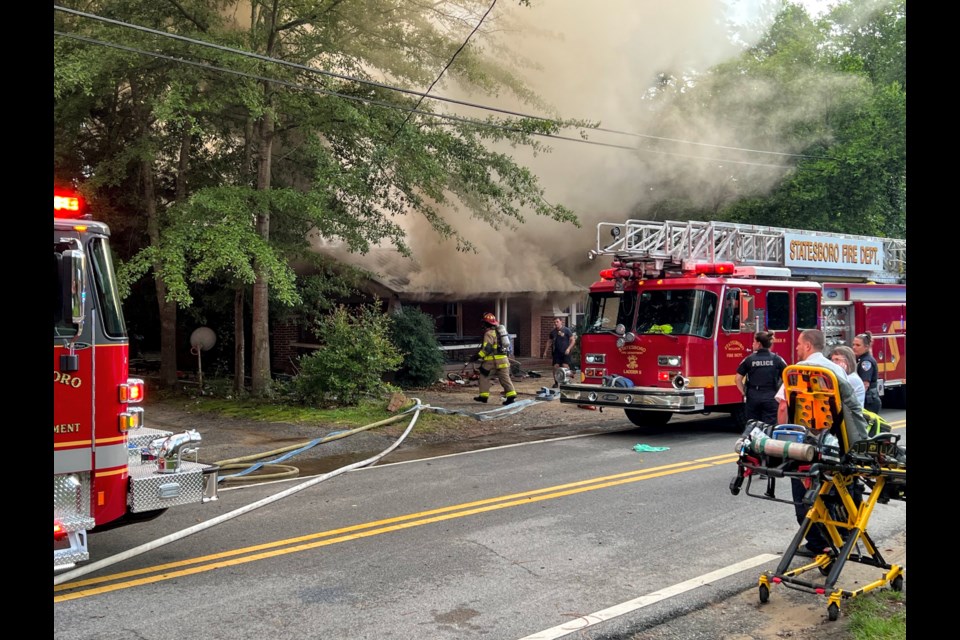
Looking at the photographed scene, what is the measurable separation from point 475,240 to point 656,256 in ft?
32.0

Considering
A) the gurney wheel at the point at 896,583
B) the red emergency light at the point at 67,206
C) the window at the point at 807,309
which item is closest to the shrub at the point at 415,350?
the window at the point at 807,309

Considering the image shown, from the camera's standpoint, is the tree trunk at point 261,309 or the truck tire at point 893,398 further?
the truck tire at point 893,398

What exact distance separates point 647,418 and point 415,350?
6.06 metres

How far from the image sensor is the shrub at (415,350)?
1731cm

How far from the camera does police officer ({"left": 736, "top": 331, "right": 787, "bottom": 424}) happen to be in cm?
923

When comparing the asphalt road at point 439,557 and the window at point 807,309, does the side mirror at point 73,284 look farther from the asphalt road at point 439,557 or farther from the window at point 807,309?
the window at point 807,309

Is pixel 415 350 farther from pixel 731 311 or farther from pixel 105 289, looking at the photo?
pixel 105 289

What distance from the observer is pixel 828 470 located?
4.89 meters

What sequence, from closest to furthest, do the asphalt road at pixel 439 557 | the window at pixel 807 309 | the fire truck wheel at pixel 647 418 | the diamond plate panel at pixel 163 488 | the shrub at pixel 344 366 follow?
the asphalt road at pixel 439 557, the diamond plate panel at pixel 163 488, the window at pixel 807 309, the fire truck wheel at pixel 647 418, the shrub at pixel 344 366

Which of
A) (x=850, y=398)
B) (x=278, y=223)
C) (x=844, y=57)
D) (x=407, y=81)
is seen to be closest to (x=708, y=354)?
(x=850, y=398)

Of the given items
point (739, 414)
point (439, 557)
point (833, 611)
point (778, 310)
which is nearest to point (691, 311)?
point (778, 310)

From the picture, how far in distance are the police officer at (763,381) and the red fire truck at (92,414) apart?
605 cm

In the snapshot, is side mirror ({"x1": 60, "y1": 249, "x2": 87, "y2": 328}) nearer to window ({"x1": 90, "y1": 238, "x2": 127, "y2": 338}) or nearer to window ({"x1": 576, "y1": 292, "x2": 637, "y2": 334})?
window ({"x1": 90, "y1": 238, "x2": 127, "y2": 338})
